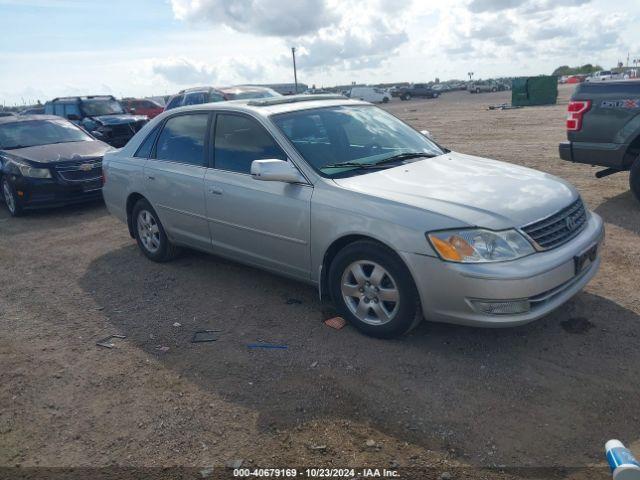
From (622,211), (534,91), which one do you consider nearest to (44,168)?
(622,211)

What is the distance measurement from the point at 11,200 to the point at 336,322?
7.04 metres

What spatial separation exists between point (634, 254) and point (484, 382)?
9.44 ft

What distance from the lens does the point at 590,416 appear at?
3025 millimetres

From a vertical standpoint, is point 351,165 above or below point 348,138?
below

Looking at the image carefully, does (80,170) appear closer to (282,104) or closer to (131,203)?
(131,203)

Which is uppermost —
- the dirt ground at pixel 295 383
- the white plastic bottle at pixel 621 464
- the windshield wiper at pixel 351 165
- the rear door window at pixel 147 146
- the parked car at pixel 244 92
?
the parked car at pixel 244 92

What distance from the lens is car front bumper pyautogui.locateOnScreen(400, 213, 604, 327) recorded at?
3.38 meters

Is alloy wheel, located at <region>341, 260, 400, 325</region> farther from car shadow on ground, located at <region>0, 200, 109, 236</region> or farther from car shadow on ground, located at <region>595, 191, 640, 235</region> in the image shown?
car shadow on ground, located at <region>0, 200, 109, 236</region>

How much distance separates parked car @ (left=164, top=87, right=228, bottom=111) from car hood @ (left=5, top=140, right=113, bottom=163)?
527 centimetres

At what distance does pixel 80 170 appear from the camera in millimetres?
8812

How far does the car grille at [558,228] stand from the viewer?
3570 mm

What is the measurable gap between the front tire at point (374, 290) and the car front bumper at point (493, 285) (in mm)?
108

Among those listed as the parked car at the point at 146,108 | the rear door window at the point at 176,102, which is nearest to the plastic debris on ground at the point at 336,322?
the rear door window at the point at 176,102

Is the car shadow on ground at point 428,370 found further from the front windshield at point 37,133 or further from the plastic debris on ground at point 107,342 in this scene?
Result: the front windshield at point 37,133
